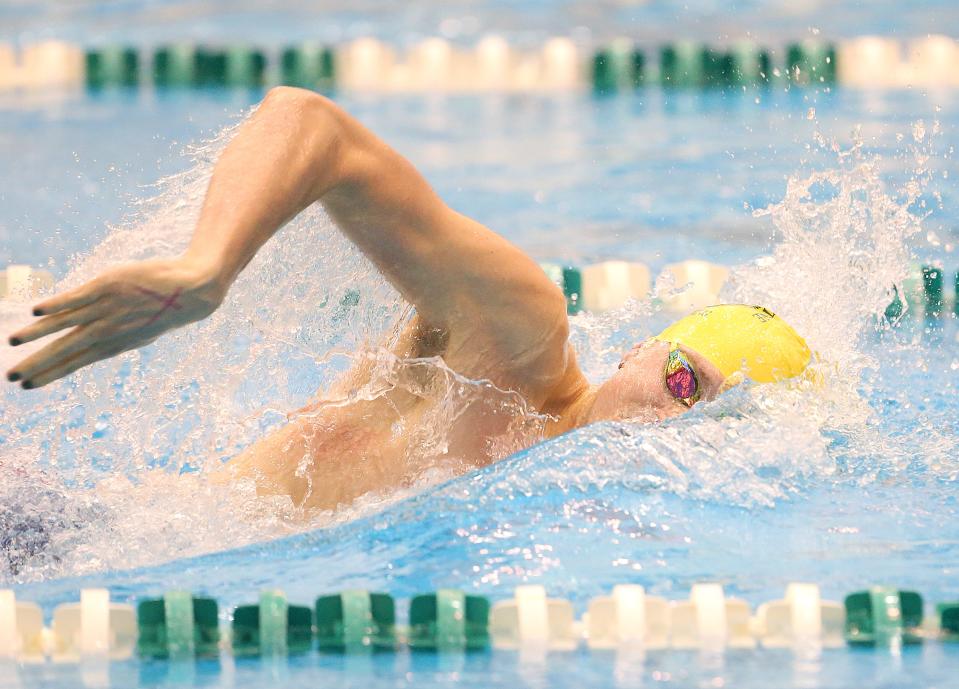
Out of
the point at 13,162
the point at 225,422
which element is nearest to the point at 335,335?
the point at 225,422

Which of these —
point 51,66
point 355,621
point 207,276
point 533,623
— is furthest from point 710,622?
point 51,66

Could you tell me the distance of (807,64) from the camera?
6.13 meters

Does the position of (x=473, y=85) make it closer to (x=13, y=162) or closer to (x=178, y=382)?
(x=13, y=162)

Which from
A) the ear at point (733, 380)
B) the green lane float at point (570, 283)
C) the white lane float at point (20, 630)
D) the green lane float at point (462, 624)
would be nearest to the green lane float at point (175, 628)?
the green lane float at point (462, 624)

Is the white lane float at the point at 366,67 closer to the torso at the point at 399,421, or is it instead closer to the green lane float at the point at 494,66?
the green lane float at the point at 494,66

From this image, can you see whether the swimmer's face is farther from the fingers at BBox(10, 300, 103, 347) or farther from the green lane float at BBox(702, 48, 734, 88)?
the green lane float at BBox(702, 48, 734, 88)

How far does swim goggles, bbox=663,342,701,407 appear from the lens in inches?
89.9

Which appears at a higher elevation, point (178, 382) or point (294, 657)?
point (178, 382)

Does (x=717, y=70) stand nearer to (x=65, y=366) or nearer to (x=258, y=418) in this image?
(x=258, y=418)

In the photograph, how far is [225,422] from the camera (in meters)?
2.44

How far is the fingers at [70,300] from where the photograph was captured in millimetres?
1494

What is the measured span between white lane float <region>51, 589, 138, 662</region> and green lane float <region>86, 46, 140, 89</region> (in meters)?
4.55

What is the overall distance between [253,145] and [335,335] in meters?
0.60

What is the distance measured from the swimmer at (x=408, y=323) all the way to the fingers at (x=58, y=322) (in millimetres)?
53
